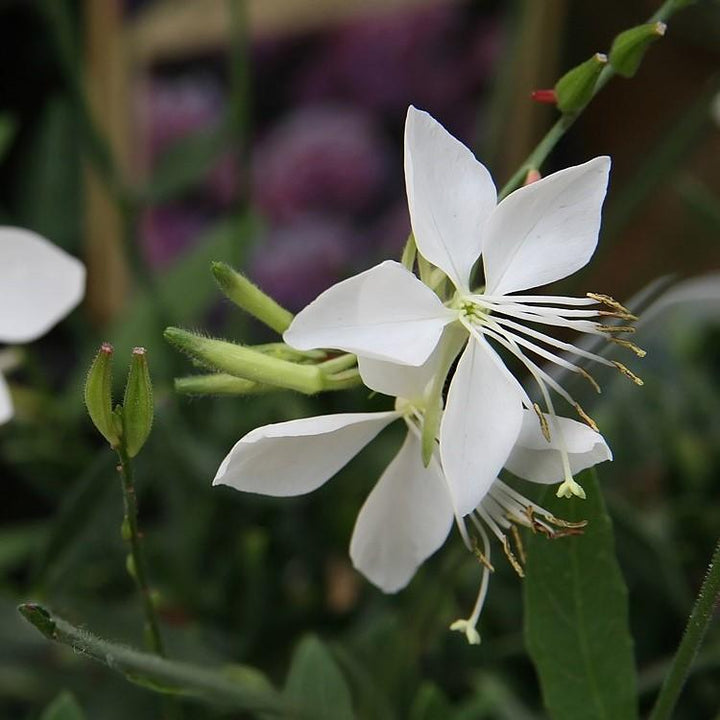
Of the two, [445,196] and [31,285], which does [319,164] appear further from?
[445,196]

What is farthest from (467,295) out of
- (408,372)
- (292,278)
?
(292,278)

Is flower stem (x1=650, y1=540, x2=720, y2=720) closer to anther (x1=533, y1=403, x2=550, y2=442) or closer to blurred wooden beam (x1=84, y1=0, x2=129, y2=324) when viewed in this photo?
anther (x1=533, y1=403, x2=550, y2=442)

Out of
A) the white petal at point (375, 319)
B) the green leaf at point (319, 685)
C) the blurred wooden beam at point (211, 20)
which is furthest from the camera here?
the blurred wooden beam at point (211, 20)

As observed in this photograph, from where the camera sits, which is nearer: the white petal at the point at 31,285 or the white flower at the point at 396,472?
the white flower at the point at 396,472

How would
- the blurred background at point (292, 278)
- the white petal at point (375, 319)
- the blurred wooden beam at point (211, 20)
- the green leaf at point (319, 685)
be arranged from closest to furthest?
the white petal at point (375, 319), the green leaf at point (319, 685), the blurred background at point (292, 278), the blurred wooden beam at point (211, 20)

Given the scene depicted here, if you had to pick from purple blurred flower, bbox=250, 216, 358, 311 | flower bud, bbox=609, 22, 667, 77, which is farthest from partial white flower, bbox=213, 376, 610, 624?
purple blurred flower, bbox=250, 216, 358, 311

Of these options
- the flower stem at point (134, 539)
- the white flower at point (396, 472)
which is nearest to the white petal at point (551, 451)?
the white flower at point (396, 472)

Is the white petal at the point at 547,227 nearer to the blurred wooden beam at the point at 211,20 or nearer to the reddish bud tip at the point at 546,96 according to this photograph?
the reddish bud tip at the point at 546,96
